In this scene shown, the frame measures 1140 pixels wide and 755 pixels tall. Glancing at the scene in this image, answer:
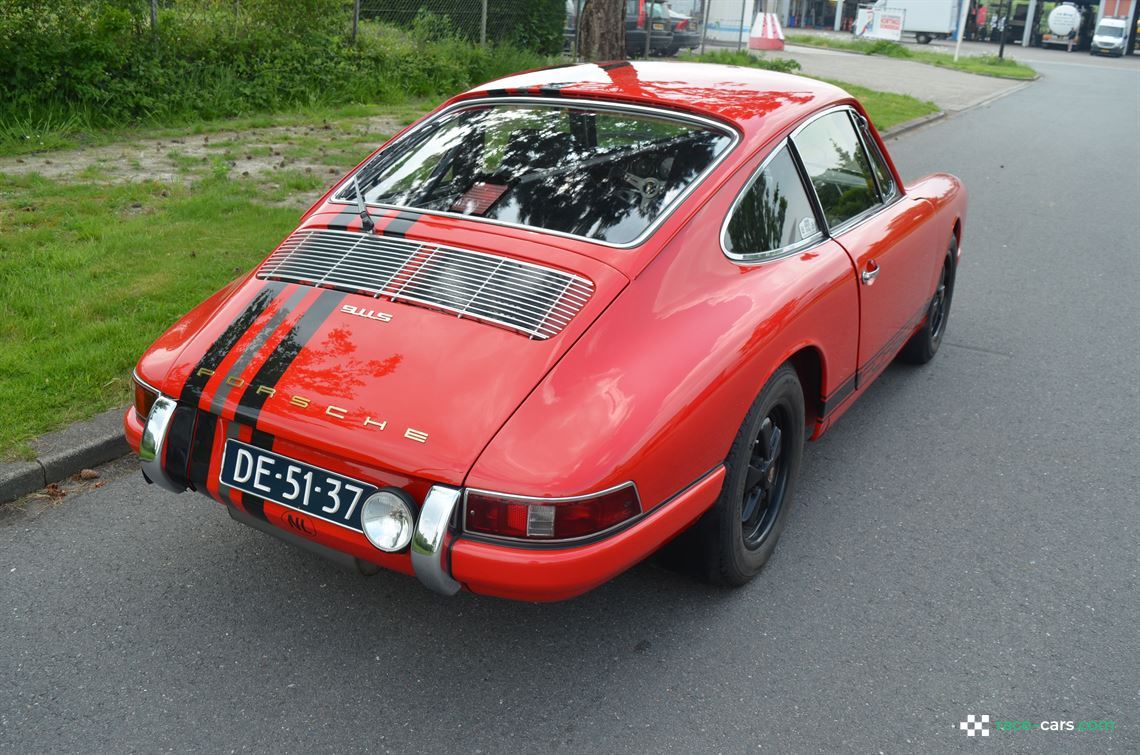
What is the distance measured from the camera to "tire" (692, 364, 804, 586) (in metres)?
2.96

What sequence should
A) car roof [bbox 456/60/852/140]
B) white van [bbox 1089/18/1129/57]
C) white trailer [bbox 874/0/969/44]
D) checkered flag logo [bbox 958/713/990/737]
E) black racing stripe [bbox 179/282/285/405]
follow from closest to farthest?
checkered flag logo [bbox 958/713/990/737] < black racing stripe [bbox 179/282/285/405] < car roof [bbox 456/60/852/140] < white trailer [bbox 874/0/969/44] < white van [bbox 1089/18/1129/57]

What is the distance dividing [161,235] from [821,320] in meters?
4.59

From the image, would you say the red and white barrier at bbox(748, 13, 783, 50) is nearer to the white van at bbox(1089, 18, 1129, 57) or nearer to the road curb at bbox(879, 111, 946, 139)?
the road curb at bbox(879, 111, 946, 139)

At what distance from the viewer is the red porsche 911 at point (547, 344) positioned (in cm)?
249

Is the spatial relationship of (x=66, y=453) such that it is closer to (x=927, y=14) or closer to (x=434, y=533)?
(x=434, y=533)

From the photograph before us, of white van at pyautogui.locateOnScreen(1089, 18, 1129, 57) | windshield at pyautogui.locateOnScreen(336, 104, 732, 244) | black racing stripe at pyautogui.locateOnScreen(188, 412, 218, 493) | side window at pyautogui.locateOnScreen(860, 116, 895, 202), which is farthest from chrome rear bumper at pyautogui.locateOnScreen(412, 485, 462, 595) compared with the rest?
white van at pyautogui.locateOnScreen(1089, 18, 1129, 57)

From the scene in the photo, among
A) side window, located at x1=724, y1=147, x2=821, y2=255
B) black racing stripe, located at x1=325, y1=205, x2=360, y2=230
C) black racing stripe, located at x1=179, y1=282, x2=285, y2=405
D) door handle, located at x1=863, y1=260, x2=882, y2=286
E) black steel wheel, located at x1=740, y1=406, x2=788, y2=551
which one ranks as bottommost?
black steel wheel, located at x1=740, y1=406, x2=788, y2=551

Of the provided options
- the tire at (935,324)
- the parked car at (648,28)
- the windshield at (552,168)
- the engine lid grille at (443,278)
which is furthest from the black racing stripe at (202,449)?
the parked car at (648,28)

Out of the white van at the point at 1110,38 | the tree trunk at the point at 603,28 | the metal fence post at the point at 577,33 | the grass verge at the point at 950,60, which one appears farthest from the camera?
the white van at the point at 1110,38

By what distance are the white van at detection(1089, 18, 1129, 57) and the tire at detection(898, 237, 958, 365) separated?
47787 mm

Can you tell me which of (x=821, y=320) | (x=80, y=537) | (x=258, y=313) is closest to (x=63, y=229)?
(x=80, y=537)

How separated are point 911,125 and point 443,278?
13.5 metres

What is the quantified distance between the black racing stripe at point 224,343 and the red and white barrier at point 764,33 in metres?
27.0

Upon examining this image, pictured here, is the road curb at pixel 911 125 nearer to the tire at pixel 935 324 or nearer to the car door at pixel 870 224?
the tire at pixel 935 324
